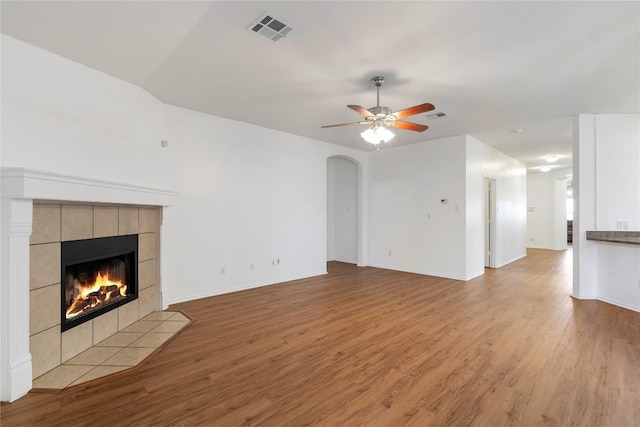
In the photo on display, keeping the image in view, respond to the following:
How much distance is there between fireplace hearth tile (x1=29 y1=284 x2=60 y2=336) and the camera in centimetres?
230

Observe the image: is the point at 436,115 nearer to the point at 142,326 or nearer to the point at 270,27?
the point at 270,27

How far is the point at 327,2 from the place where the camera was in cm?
203

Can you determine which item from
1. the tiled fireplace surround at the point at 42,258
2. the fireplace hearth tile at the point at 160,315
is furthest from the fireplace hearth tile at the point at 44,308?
the fireplace hearth tile at the point at 160,315

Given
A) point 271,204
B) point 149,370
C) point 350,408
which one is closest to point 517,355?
point 350,408

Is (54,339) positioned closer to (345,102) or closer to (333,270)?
(345,102)

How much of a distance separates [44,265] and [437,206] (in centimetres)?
587

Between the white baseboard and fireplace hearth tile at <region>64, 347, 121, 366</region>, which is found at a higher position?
the white baseboard

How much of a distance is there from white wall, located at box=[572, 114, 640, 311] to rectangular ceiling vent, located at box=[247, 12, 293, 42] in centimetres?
467

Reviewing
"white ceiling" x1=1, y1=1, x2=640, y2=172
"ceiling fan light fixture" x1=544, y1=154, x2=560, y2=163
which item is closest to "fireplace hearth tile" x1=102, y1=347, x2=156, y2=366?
"white ceiling" x1=1, y1=1, x2=640, y2=172

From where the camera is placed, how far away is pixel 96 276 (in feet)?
10.2

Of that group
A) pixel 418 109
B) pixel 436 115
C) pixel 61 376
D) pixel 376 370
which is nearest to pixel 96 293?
pixel 61 376

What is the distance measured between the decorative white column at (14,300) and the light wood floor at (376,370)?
0.16m

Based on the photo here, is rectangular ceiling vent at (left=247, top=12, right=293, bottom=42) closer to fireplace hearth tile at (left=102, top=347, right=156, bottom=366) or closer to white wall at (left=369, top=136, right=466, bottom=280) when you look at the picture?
fireplace hearth tile at (left=102, top=347, right=156, bottom=366)

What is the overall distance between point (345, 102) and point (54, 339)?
3880 mm
